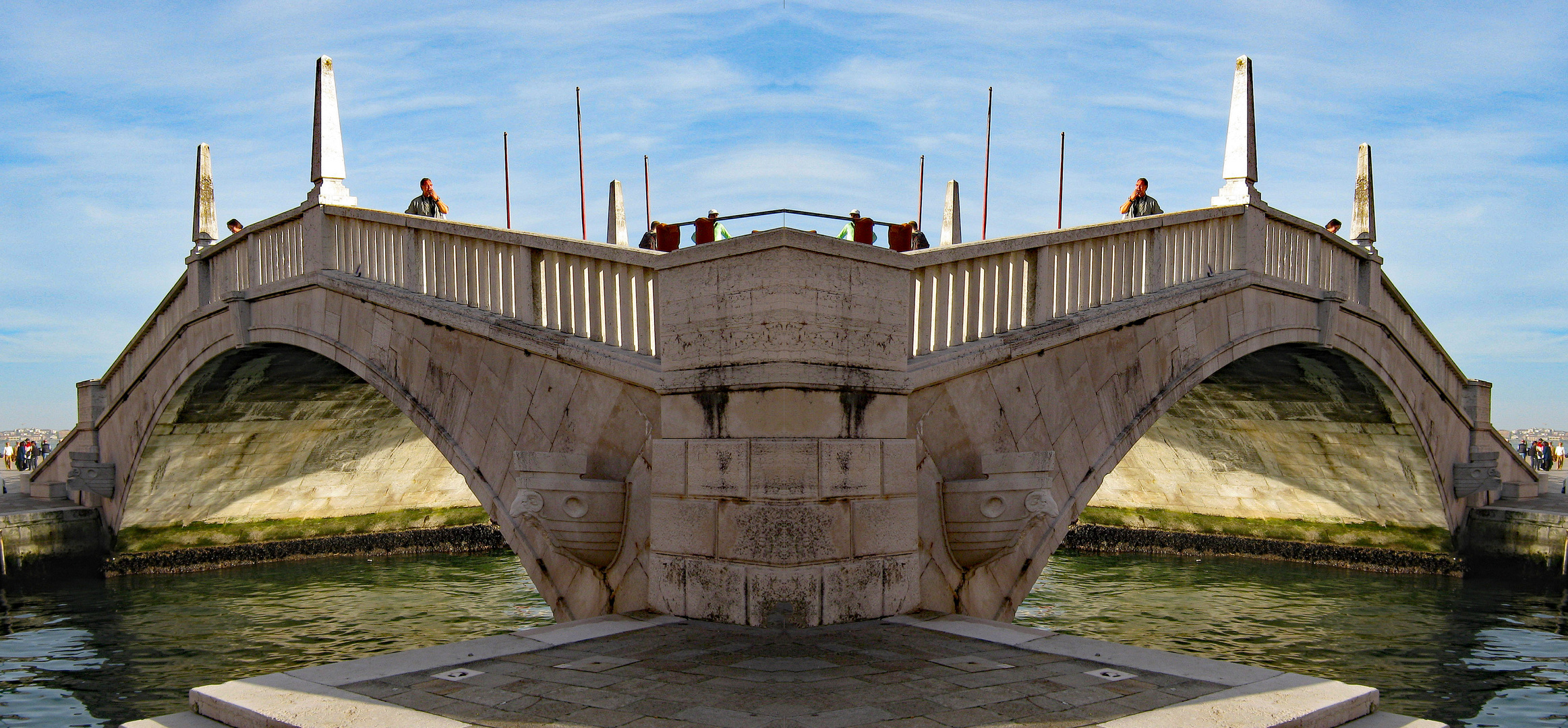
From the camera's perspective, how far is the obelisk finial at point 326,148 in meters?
11.7

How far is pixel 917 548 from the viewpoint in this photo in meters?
7.44

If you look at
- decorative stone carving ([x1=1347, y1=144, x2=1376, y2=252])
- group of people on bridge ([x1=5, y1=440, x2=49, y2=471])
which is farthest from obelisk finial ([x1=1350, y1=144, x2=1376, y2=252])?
group of people on bridge ([x1=5, y1=440, x2=49, y2=471])

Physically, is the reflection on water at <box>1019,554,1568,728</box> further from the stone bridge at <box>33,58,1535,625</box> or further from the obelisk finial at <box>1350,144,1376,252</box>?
the obelisk finial at <box>1350,144,1376,252</box>

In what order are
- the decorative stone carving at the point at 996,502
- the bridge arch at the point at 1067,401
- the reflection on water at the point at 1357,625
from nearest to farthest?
the decorative stone carving at the point at 996,502 < the bridge arch at the point at 1067,401 < the reflection on water at the point at 1357,625

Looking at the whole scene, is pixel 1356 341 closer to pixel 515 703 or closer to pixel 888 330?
pixel 888 330

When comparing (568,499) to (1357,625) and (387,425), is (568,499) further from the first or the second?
(387,425)

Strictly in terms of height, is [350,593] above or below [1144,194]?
below

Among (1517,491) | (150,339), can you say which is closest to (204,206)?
(150,339)

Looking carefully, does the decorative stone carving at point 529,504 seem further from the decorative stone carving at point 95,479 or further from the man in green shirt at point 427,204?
the decorative stone carving at point 95,479

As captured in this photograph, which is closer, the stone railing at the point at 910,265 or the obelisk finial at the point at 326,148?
the stone railing at the point at 910,265

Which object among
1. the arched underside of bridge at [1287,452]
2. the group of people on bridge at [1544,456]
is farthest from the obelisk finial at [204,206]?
the group of people on bridge at [1544,456]

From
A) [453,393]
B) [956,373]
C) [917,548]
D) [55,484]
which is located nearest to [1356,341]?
[956,373]

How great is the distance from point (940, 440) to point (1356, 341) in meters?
8.24

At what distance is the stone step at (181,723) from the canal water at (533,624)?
134 inches
